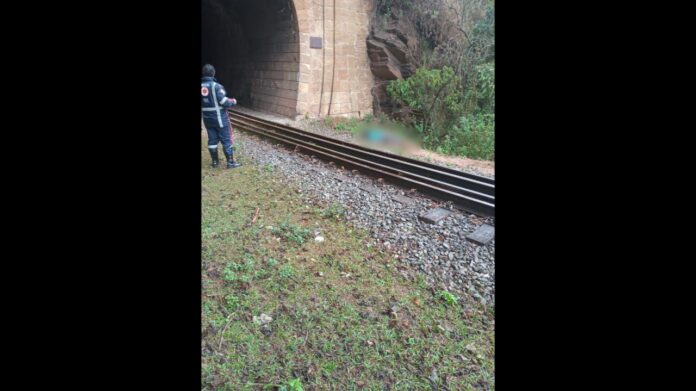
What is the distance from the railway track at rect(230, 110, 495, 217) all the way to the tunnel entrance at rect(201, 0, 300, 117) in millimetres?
4263

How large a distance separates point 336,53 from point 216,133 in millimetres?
7611

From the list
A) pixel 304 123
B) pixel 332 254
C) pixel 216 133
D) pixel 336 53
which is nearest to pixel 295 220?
pixel 332 254

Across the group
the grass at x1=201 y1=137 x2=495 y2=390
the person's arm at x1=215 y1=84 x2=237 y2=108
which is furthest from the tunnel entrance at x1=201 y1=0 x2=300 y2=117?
the grass at x1=201 y1=137 x2=495 y2=390

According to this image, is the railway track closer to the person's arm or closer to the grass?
the grass

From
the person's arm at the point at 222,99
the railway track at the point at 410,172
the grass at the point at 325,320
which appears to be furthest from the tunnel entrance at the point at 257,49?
the grass at the point at 325,320

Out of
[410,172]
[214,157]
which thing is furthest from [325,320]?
[214,157]

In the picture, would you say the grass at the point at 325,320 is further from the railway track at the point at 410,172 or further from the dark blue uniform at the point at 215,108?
the dark blue uniform at the point at 215,108

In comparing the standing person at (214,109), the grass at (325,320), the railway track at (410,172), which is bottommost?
the grass at (325,320)

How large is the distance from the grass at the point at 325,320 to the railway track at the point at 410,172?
1519 millimetres

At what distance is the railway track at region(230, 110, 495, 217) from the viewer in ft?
18.9

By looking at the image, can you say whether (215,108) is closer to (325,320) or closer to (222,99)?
(222,99)

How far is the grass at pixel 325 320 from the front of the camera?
2.90 meters

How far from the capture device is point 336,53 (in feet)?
46.4
